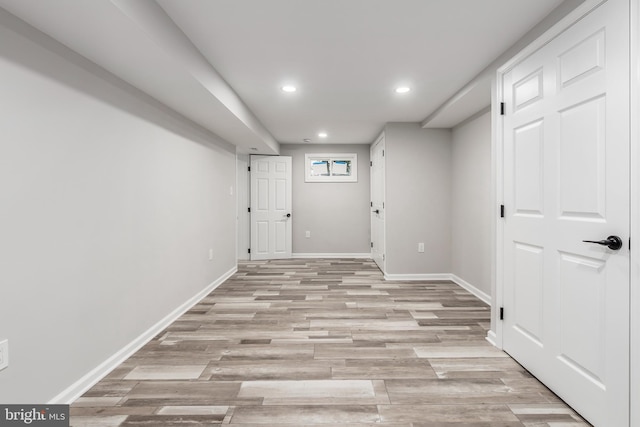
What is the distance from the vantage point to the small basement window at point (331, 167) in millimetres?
6219

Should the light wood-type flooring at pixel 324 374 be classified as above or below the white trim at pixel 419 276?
below

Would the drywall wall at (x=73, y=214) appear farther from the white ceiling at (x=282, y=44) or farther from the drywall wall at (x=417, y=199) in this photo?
the drywall wall at (x=417, y=199)

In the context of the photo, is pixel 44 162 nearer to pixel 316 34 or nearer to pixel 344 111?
pixel 316 34

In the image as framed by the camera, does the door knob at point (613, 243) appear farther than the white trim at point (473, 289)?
No

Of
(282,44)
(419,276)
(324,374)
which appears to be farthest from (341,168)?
(324,374)

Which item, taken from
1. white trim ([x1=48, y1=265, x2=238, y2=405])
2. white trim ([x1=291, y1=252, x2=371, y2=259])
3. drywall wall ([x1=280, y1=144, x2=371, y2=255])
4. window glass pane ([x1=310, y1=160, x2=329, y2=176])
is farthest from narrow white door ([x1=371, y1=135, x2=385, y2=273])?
white trim ([x1=48, y1=265, x2=238, y2=405])

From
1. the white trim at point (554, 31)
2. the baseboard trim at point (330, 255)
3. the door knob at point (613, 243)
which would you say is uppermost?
the white trim at point (554, 31)

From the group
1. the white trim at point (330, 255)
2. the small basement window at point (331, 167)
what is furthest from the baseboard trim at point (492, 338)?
the small basement window at point (331, 167)

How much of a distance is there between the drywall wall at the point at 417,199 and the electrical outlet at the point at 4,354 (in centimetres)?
394

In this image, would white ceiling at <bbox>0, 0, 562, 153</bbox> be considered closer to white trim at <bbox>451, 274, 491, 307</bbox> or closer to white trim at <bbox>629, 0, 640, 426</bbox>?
white trim at <bbox>629, 0, 640, 426</bbox>

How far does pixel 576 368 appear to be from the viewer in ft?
5.49

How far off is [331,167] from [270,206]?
4.70ft

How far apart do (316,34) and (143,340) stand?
262 cm

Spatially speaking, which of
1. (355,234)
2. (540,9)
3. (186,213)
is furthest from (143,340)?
(355,234)
